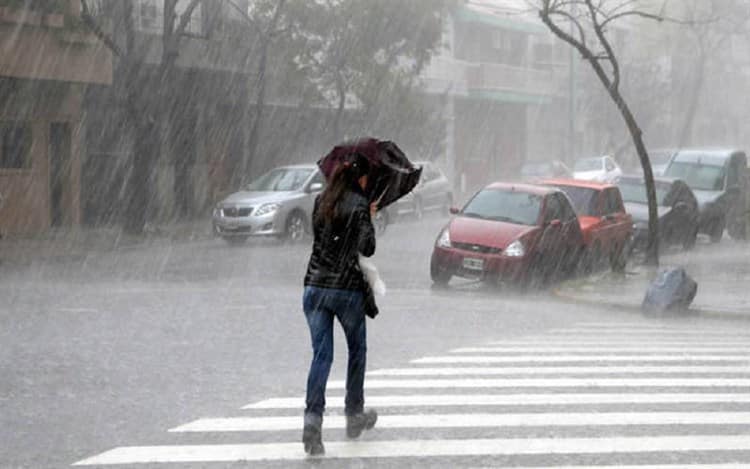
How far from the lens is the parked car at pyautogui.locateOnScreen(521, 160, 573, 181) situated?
169ft

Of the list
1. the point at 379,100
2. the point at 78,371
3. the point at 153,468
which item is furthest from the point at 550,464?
the point at 379,100

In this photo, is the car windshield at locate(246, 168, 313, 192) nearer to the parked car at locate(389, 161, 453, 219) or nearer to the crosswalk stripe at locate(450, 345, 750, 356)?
the parked car at locate(389, 161, 453, 219)

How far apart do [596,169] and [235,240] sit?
79.1 ft

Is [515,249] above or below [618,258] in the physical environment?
above

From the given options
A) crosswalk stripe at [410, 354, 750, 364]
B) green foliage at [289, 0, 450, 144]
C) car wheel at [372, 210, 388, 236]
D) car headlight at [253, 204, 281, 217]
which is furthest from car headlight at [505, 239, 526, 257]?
green foliage at [289, 0, 450, 144]

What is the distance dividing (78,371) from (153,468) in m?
3.76

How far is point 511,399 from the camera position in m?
9.66

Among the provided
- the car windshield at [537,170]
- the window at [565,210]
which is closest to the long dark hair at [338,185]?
the window at [565,210]

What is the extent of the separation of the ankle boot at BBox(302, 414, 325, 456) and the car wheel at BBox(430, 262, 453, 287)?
12.0 metres

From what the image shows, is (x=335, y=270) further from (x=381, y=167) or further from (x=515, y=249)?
(x=515, y=249)

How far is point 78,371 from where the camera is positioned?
11047 millimetres

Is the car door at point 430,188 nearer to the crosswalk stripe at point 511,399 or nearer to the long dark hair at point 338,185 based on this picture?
the crosswalk stripe at point 511,399

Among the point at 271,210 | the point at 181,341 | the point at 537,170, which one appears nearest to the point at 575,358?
the point at 181,341

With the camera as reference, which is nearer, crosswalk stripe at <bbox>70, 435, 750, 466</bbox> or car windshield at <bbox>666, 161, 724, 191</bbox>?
crosswalk stripe at <bbox>70, 435, 750, 466</bbox>
